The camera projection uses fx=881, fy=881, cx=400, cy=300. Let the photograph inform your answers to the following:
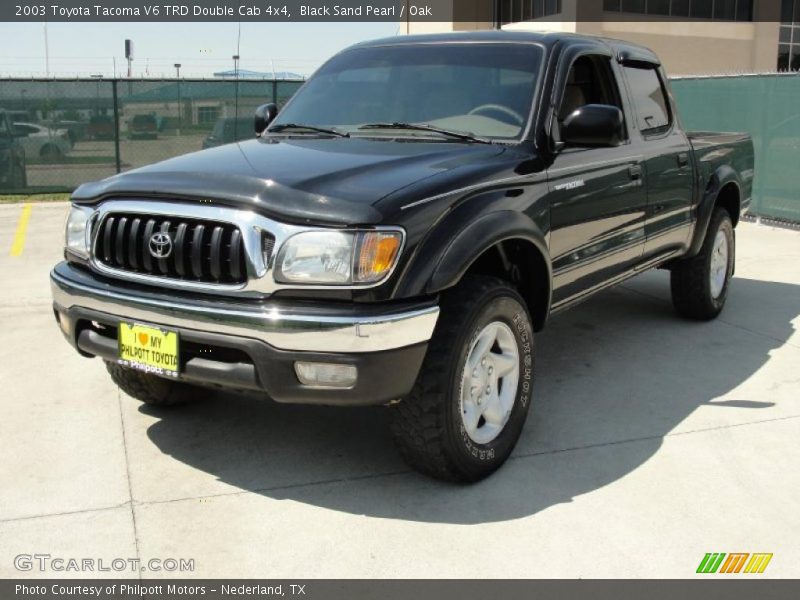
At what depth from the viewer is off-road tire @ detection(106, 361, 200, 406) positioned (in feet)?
14.2

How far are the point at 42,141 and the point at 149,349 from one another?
13.0 metres

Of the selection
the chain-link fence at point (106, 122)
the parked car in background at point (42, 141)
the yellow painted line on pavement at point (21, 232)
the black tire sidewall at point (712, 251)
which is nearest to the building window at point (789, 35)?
the chain-link fence at point (106, 122)

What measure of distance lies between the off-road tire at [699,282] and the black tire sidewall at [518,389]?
2.74 m

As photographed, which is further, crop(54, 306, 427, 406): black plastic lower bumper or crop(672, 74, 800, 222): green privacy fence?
crop(672, 74, 800, 222): green privacy fence

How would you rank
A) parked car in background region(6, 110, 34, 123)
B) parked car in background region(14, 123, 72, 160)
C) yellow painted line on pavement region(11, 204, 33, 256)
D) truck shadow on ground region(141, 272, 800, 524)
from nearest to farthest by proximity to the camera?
truck shadow on ground region(141, 272, 800, 524), yellow painted line on pavement region(11, 204, 33, 256), parked car in background region(6, 110, 34, 123), parked car in background region(14, 123, 72, 160)

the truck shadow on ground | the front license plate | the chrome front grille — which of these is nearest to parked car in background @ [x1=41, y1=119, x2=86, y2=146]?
the truck shadow on ground

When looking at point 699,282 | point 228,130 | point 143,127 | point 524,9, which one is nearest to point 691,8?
point 524,9

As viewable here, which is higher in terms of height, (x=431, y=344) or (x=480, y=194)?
(x=480, y=194)

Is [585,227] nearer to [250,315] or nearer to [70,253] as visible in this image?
[250,315]

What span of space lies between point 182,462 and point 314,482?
657 mm

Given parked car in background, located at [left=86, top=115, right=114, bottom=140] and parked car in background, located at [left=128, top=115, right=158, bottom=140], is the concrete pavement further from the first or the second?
parked car in background, located at [left=128, top=115, right=158, bottom=140]

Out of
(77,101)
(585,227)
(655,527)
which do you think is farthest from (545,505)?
(77,101)

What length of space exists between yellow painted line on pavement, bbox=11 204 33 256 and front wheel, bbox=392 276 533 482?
688 cm
